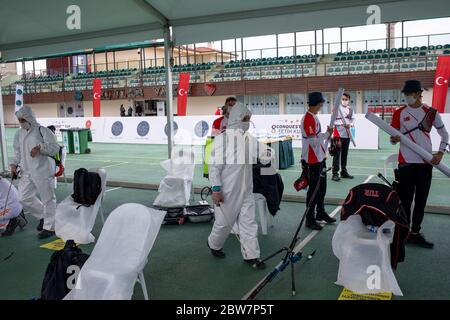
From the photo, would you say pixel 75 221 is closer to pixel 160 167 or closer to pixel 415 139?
pixel 415 139

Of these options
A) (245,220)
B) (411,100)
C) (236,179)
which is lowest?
(245,220)

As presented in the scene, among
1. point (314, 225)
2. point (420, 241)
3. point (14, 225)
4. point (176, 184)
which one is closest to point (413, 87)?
point (420, 241)

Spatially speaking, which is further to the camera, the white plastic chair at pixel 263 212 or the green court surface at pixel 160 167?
the green court surface at pixel 160 167

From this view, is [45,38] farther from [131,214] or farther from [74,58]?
[74,58]

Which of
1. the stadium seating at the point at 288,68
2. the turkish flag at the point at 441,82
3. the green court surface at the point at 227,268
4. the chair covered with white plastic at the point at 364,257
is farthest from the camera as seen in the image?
the stadium seating at the point at 288,68

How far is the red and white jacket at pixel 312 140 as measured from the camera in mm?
5625

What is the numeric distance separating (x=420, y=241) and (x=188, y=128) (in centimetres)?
1305

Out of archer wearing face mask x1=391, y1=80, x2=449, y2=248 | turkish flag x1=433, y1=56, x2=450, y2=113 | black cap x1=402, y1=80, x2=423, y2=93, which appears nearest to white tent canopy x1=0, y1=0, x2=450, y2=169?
black cap x1=402, y1=80, x2=423, y2=93

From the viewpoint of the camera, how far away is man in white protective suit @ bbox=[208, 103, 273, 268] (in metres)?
4.50

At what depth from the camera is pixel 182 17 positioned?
7344 mm

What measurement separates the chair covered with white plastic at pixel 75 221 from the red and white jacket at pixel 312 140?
2891mm

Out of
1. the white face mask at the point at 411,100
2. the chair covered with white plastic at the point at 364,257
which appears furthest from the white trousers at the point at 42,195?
the white face mask at the point at 411,100

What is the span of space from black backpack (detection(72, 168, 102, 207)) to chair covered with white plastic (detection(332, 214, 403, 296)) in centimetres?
324

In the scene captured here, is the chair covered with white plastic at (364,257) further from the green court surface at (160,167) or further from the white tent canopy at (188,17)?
the white tent canopy at (188,17)
